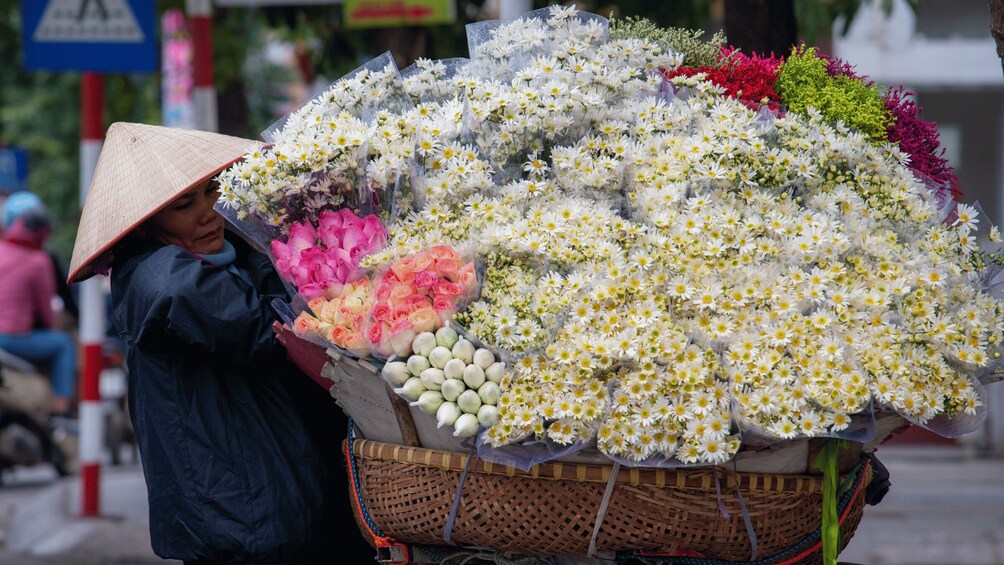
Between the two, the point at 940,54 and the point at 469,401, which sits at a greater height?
the point at 940,54

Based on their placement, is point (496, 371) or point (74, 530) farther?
point (74, 530)

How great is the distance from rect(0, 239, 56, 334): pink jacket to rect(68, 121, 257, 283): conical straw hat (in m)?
5.89

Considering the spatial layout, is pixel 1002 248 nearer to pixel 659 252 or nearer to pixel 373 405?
pixel 659 252

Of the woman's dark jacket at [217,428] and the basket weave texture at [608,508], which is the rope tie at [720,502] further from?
the woman's dark jacket at [217,428]

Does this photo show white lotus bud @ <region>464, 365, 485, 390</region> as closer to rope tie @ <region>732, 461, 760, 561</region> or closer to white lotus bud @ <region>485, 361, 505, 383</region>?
white lotus bud @ <region>485, 361, 505, 383</region>

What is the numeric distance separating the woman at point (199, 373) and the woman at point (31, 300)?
5.96m

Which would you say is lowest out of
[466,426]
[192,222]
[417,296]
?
[466,426]

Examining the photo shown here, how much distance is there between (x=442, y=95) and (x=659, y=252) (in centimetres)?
63

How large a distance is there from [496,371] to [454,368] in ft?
0.24

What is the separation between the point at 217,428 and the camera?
2.73 m

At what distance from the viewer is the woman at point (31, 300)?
8367 millimetres

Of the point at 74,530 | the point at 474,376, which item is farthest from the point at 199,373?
the point at 74,530

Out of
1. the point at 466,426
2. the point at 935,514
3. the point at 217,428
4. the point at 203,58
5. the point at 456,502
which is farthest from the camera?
the point at 935,514

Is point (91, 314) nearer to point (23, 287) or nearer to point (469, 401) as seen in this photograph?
point (23, 287)
